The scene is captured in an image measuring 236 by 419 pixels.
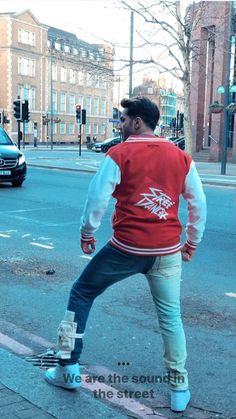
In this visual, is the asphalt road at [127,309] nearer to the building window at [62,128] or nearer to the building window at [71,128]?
the building window at [62,128]

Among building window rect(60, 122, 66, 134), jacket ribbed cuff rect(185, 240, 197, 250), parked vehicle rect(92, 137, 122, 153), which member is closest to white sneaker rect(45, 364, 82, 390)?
jacket ribbed cuff rect(185, 240, 197, 250)

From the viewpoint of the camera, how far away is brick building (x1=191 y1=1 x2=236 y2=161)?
3234 centimetres

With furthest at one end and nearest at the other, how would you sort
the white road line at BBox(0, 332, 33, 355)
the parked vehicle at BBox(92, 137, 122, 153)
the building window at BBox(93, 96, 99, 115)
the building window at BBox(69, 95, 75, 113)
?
the building window at BBox(93, 96, 99, 115) < the building window at BBox(69, 95, 75, 113) < the parked vehicle at BBox(92, 137, 122, 153) < the white road line at BBox(0, 332, 33, 355)

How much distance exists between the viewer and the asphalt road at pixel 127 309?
4035mm

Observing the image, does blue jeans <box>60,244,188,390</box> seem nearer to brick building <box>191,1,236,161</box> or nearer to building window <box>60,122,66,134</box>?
brick building <box>191,1,236,161</box>

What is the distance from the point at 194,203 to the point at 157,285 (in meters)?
0.55

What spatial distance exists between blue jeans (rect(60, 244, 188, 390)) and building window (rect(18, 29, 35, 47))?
71.5 metres

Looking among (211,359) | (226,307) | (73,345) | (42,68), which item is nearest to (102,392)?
(73,345)

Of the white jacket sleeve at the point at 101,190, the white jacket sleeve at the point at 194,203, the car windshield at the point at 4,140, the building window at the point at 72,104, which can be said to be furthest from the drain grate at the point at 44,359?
the building window at the point at 72,104

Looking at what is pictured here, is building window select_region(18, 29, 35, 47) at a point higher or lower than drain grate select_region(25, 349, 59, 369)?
higher

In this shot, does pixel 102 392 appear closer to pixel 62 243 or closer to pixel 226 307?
pixel 226 307

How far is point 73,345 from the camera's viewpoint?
Answer: 3500 mm

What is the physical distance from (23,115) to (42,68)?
4771 cm

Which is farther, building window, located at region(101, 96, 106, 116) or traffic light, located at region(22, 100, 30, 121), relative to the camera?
building window, located at region(101, 96, 106, 116)
